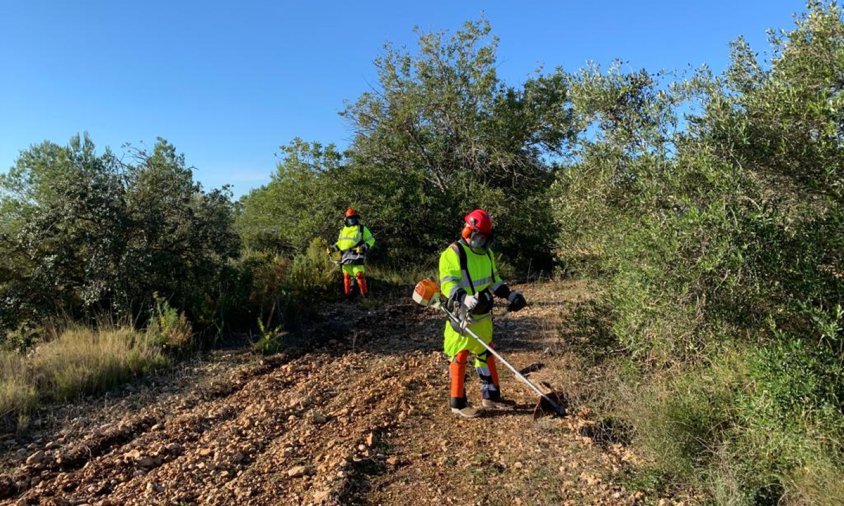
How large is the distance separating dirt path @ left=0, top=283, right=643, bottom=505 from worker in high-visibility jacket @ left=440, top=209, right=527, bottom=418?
28 cm

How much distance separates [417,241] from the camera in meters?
14.0

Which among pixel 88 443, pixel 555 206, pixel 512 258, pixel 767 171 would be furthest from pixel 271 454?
pixel 512 258

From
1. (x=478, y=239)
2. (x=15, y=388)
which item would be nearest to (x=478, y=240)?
(x=478, y=239)

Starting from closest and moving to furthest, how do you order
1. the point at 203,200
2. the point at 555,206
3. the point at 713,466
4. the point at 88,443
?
the point at 713,466 < the point at 88,443 < the point at 555,206 < the point at 203,200

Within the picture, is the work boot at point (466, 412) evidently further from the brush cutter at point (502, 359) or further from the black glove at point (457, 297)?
the black glove at point (457, 297)

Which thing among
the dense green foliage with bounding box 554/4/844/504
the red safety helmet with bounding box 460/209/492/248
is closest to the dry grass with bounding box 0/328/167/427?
the red safety helmet with bounding box 460/209/492/248

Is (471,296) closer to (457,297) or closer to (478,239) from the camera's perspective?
(457,297)

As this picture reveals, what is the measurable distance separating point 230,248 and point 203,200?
0.86 m

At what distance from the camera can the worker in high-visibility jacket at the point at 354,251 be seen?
413 inches

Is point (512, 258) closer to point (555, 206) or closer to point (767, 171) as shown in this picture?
point (555, 206)

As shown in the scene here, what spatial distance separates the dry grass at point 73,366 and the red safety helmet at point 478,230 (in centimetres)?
423

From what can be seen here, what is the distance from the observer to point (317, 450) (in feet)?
14.5

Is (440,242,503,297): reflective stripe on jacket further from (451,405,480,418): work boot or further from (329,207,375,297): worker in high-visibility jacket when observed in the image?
(329,207,375,297): worker in high-visibility jacket

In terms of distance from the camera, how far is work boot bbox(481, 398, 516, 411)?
206 inches
